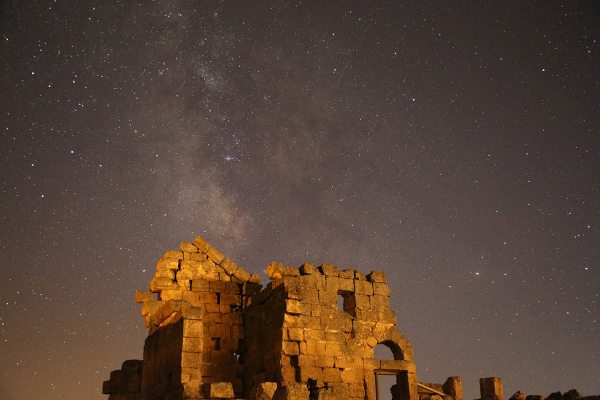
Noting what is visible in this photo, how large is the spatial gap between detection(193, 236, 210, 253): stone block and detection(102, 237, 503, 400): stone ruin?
0.03m

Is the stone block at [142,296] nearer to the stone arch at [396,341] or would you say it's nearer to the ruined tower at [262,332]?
the ruined tower at [262,332]

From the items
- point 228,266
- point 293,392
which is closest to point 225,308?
point 228,266

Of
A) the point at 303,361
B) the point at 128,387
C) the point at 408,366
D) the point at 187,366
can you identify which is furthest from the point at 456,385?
the point at 128,387

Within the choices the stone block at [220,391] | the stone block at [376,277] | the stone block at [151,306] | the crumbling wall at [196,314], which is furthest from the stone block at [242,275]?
the stone block at [220,391]

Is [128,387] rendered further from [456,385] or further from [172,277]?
[456,385]

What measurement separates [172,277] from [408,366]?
6.99 m

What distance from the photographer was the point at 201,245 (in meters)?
17.9

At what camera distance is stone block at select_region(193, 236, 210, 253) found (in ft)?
58.5

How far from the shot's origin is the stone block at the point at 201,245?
17.8 metres

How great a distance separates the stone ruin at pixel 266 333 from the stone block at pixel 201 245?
3 cm

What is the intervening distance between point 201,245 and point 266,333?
12.7 ft

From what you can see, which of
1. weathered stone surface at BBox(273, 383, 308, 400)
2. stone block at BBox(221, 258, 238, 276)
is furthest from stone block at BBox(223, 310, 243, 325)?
weathered stone surface at BBox(273, 383, 308, 400)

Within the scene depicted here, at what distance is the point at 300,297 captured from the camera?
14.8 metres

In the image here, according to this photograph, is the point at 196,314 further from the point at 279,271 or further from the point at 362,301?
the point at 362,301
